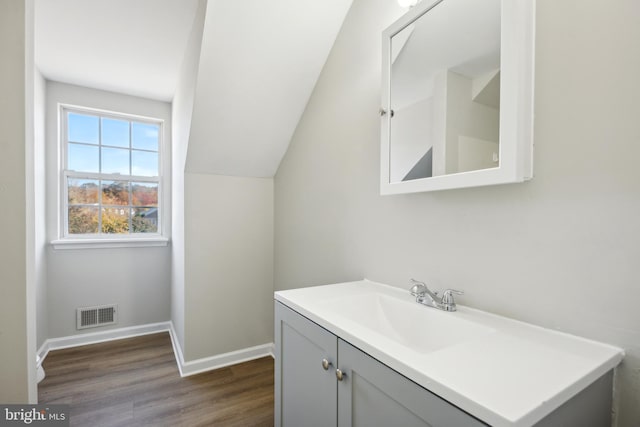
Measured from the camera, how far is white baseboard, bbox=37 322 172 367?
8.49 feet

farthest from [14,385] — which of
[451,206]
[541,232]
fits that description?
[541,232]

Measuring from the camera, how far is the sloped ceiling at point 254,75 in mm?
1583

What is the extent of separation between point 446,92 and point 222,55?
1.25 m

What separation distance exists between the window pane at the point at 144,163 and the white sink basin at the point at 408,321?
277 centimetres

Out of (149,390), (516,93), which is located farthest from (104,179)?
(516,93)

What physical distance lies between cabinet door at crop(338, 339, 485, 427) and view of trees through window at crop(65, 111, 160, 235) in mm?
2943

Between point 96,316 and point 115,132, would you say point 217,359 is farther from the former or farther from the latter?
point 115,132

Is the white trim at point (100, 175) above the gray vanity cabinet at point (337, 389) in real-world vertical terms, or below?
above

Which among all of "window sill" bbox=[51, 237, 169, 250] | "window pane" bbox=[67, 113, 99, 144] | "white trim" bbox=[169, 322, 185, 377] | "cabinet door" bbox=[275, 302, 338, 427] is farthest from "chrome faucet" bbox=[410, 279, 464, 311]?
"window pane" bbox=[67, 113, 99, 144]

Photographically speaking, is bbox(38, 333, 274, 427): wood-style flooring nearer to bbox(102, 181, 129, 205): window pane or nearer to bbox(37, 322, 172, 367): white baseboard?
bbox(37, 322, 172, 367): white baseboard

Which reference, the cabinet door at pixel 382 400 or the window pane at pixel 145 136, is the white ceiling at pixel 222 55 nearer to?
the window pane at pixel 145 136

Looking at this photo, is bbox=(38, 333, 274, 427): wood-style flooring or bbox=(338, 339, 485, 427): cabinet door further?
bbox=(38, 333, 274, 427): wood-style flooring

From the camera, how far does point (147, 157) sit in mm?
3111

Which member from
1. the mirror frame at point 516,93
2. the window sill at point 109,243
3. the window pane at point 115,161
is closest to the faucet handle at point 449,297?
the mirror frame at point 516,93
